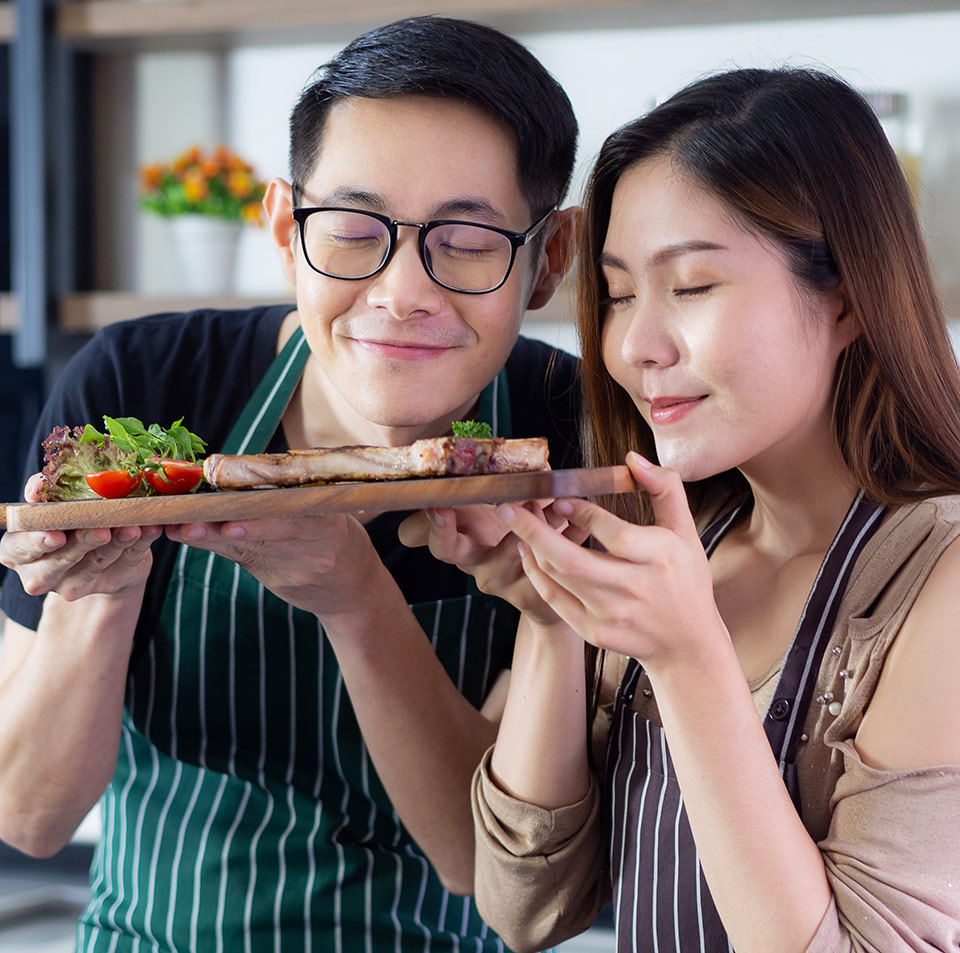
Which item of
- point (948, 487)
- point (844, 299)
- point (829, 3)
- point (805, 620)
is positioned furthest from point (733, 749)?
point (829, 3)

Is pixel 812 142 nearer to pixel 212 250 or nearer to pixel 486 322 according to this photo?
pixel 486 322

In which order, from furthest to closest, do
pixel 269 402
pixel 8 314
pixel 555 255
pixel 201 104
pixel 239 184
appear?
pixel 201 104, pixel 8 314, pixel 239 184, pixel 269 402, pixel 555 255

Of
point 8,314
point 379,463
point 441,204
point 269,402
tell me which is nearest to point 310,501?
point 379,463

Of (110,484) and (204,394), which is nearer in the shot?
(110,484)

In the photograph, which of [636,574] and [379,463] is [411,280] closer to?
[379,463]

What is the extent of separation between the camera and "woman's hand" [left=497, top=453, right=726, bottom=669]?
3.46 ft

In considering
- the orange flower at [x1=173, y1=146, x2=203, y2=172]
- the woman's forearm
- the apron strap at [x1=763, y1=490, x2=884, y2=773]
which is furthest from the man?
the orange flower at [x1=173, y1=146, x2=203, y2=172]

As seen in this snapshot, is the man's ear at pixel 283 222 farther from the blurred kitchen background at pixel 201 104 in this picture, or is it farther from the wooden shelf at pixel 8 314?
the wooden shelf at pixel 8 314

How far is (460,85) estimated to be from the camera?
4.80 ft

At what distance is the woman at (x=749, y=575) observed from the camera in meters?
1.10

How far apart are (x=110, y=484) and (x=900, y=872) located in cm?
85

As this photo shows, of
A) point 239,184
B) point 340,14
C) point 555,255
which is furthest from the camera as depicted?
point 239,184

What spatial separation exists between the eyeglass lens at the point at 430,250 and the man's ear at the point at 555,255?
0.14 metres

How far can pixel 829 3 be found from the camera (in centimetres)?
261
